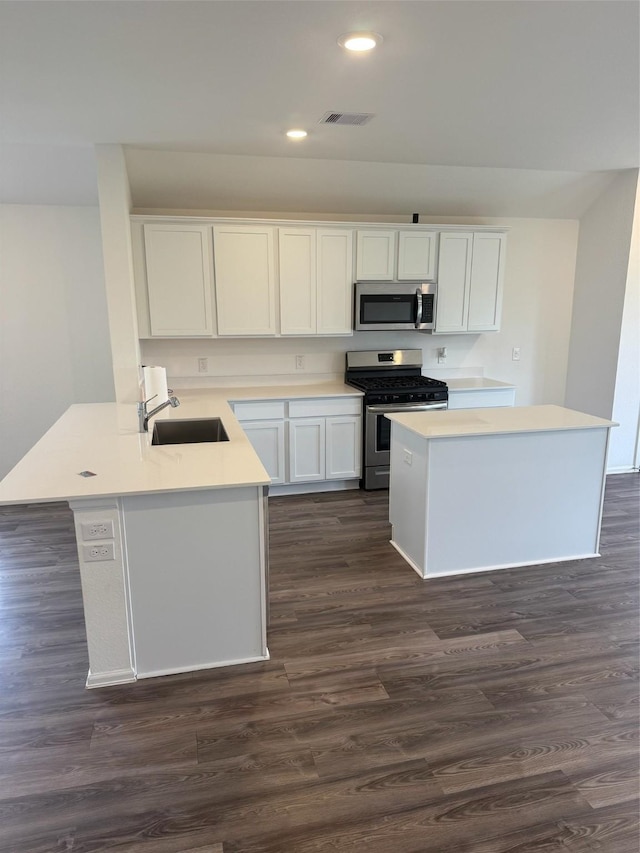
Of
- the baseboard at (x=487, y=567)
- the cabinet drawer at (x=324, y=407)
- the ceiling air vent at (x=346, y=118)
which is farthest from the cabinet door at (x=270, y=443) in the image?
the ceiling air vent at (x=346, y=118)

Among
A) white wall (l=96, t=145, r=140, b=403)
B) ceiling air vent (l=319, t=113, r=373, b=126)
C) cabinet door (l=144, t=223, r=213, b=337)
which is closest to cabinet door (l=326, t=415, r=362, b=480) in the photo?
cabinet door (l=144, t=223, r=213, b=337)

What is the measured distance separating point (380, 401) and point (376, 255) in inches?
49.5

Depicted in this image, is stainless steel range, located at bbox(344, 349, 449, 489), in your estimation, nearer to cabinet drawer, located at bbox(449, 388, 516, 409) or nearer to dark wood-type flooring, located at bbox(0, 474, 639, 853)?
cabinet drawer, located at bbox(449, 388, 516, 409)

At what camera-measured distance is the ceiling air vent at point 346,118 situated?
10.2ft

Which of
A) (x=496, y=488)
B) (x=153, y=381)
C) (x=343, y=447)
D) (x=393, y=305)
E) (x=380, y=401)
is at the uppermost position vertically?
(x=393, y=305)

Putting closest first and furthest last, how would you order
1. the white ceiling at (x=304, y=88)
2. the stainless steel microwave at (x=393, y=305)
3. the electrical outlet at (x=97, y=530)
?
the white ceiling at (x=304, y=88)
the electrical outlet at (x=97, y=530)
the stainless steel microwave at (x=393, y=305)

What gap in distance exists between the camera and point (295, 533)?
4.04 metres

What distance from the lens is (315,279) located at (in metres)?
4.70

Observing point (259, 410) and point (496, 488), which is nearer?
point (496, 488)

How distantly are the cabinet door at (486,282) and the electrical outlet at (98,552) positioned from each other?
12.8 ft

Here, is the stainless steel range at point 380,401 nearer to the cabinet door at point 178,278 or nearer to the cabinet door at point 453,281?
the cabinet door at point 453,281

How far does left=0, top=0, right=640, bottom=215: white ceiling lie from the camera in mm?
2061

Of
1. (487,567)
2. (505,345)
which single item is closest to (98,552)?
(487,567)

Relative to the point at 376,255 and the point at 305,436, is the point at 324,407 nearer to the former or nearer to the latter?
the point at 305,436
